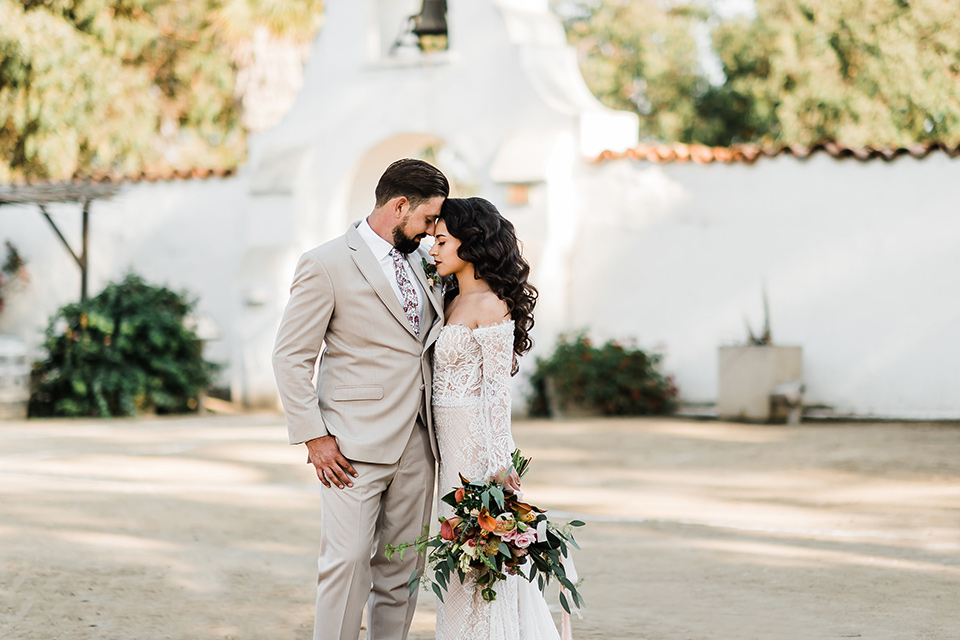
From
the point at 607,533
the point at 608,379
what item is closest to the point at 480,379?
the point at 607,533

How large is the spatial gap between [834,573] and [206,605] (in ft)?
9.80

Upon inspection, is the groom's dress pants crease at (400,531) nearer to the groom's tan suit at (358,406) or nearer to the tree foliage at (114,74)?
the groom's tan suit at (358,406)

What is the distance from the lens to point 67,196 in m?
13.5

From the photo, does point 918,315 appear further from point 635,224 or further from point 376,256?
point 376,256

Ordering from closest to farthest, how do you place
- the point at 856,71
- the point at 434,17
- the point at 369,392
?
1. the point at 369,392
2. the point at 434,17
3. the point at 856,71

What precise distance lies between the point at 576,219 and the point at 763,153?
7.55 ft

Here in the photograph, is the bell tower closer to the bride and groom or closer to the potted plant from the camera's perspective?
the potted plant

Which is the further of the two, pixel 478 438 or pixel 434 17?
pixel 434 17

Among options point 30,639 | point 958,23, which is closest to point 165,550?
point 30,639

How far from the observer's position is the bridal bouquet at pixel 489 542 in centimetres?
373

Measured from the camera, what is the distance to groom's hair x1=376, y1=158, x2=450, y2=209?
390 cm

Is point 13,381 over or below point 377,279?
below

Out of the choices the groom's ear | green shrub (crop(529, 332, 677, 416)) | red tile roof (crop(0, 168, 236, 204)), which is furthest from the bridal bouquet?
red tile roof (crop(0, 168, 236, 204))

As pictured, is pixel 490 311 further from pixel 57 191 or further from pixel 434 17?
pixel 57 191
